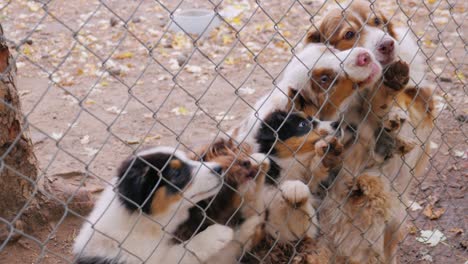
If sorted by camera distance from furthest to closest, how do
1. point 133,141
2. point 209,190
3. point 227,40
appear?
point 227,40, point 133,141, point 209,190

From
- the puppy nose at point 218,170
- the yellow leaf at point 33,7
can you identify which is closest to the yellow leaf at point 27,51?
the yellow leaf at point 33,7

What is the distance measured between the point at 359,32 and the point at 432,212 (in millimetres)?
1852

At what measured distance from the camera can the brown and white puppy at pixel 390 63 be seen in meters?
4.10

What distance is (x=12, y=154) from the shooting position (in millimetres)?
4312

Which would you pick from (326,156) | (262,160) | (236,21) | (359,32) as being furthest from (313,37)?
(236,21)

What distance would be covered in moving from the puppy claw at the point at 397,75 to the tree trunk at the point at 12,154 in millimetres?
2438

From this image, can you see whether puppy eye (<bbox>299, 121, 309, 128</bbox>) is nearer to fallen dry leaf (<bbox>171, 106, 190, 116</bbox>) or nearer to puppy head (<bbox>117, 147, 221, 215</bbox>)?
puppy head (<bbox>117, 147, 221, 215</bbox>)

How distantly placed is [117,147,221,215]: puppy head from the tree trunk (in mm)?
1139

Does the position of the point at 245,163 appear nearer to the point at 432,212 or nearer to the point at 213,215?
the point at 213,215

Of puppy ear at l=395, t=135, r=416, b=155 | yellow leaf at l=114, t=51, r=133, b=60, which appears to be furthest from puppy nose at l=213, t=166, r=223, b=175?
yellow leaf at l=114, t=51, r=133, b=60

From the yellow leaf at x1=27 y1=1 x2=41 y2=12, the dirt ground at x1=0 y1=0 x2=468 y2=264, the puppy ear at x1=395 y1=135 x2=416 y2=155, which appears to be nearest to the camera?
the puppy ear at x1=395 y1=135 x2=416 y2=155

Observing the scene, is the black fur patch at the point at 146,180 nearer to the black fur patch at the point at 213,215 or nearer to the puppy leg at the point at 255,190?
the black fur patch at the point at 213,215

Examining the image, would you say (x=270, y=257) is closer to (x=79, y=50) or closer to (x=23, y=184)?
(x=23, y=184)

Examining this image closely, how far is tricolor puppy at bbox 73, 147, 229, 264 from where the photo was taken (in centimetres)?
323
